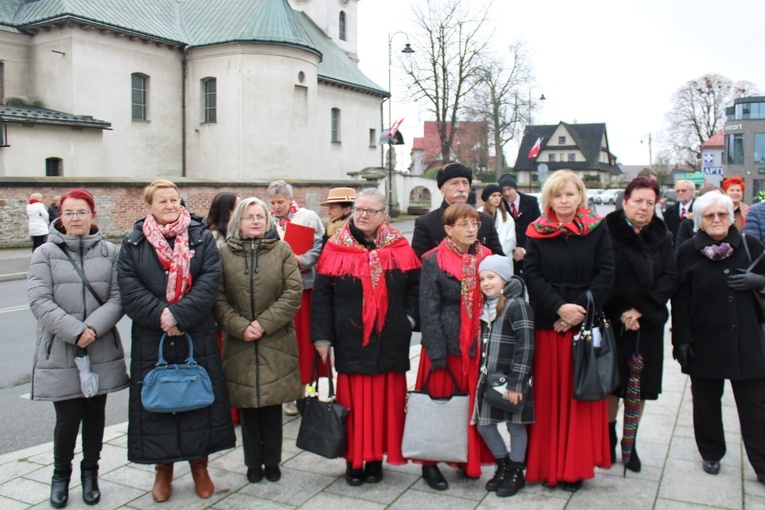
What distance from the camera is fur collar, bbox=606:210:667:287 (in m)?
4.73

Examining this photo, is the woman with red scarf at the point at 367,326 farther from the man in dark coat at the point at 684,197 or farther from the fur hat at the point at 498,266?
the man in dark coat at the point at 684,197

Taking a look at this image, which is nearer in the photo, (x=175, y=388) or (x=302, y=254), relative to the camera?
(x=175, y=388)

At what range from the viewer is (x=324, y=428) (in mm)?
4602

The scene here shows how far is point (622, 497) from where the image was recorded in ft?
14.3

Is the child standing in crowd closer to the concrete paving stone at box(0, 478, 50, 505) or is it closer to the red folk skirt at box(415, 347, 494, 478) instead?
the red folk skirt at box(415, 347, 494, 478)

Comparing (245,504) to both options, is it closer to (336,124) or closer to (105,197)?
(105,197)

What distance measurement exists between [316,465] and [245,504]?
808 millimetres

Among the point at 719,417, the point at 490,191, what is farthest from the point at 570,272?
the point at 490,191

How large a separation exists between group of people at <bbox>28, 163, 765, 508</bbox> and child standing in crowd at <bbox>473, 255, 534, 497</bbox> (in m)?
0.01

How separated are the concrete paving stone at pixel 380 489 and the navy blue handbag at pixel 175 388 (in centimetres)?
109

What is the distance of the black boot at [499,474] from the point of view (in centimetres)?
452

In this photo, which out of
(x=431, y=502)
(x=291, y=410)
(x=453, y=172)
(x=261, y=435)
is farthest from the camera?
(x=291, y=410)

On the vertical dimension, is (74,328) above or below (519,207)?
below

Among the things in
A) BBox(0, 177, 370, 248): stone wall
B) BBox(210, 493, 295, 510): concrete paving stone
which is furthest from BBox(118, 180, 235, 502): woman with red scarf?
BBox(0, 177, 370, 248): stone wall
